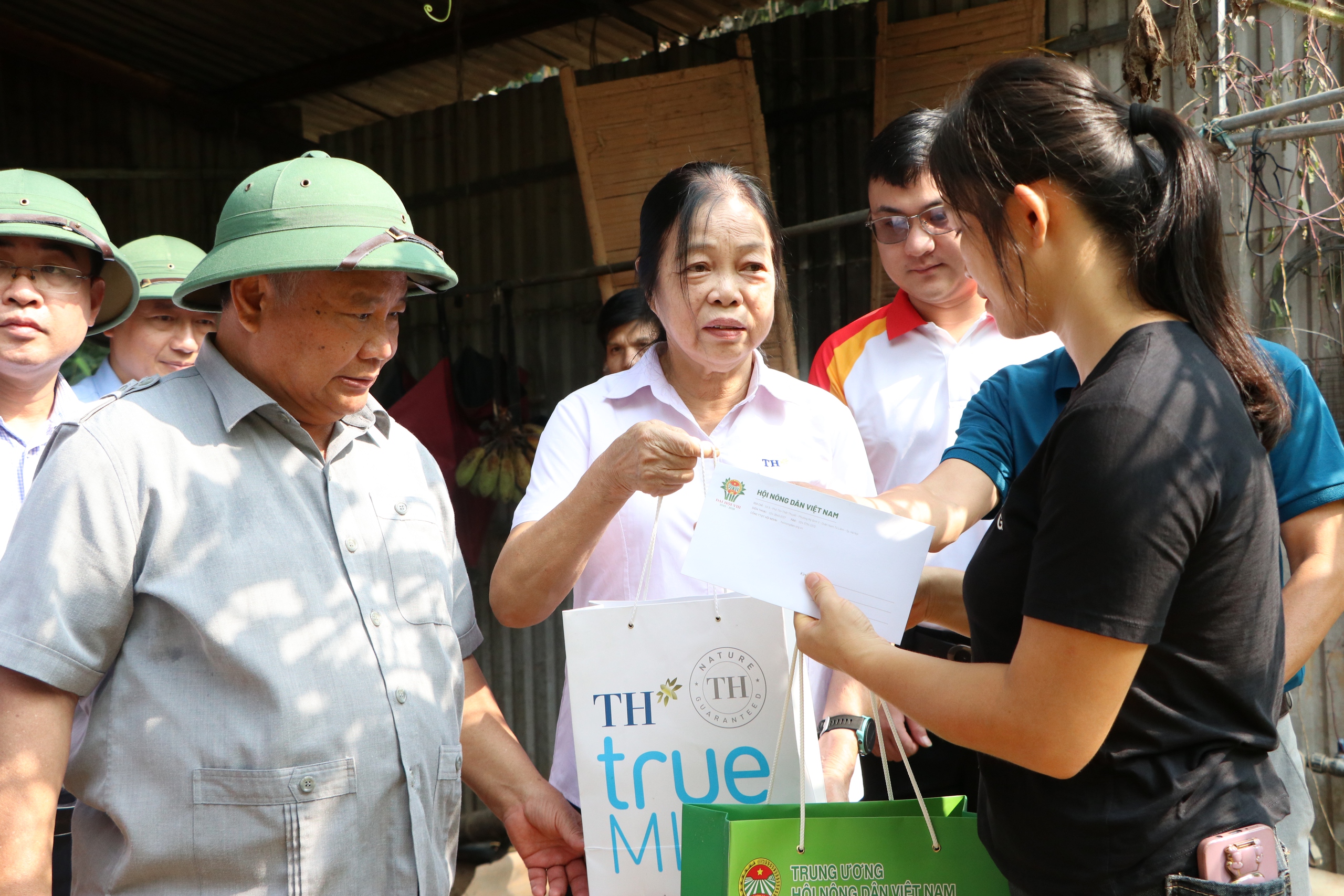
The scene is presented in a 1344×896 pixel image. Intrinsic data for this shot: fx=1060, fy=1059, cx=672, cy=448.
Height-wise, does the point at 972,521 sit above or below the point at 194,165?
below

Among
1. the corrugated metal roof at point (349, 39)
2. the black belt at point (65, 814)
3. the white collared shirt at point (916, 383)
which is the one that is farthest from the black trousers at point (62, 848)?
the corrugated metal roof at point (349, 39)

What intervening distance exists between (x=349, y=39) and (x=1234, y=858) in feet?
23.2

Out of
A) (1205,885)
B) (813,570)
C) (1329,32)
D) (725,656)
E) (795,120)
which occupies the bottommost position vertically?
(1205,885)

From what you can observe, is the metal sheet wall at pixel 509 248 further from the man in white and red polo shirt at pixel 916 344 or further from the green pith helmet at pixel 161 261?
the man in white and red polo shirt at pixel 916 344

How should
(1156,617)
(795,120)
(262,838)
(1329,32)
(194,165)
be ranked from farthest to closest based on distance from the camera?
(194,165) → (795,120) → (1329,32) → (262,838) → (1156,617)

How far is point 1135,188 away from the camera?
4.68 feet

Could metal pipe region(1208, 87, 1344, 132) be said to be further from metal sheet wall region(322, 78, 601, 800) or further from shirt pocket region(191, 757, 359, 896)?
metal sheet wall region(322, 78, 601, 800)

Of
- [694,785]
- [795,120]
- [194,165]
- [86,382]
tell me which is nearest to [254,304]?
[694,785]

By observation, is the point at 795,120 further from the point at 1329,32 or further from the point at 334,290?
the point at 334,290

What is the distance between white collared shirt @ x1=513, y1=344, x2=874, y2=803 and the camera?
2.22 meters

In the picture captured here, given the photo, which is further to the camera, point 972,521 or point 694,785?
point 972,521

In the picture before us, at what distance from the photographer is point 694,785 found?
74.5 inches

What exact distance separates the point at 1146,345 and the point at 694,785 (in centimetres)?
108

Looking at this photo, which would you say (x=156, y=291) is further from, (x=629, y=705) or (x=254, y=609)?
(x=629, y=705)
